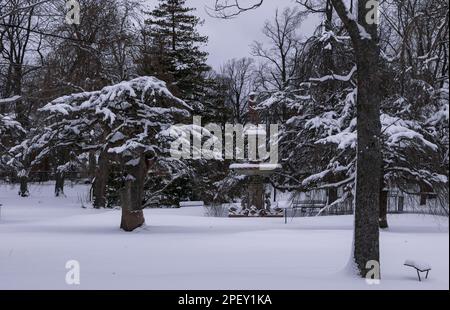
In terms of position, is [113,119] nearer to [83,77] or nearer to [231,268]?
[83,77]

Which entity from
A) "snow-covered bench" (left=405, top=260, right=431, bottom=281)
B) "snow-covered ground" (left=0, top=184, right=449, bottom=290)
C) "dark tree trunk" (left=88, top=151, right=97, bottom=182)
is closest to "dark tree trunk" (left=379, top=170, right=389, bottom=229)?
"snow-covered ground" (left=0, top=184, right=449, bottom=290)

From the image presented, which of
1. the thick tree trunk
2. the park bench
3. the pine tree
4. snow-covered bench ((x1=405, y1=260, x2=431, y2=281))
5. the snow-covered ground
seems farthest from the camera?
the pine tree

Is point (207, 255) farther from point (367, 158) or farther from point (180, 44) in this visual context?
point (180, 44)

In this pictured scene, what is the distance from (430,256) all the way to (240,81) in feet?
154

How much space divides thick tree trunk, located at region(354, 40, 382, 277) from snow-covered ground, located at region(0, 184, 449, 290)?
49cm

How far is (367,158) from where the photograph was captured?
8688mm

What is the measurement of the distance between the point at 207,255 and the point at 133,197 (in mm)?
7043

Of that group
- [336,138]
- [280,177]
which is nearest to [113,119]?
[336,138]

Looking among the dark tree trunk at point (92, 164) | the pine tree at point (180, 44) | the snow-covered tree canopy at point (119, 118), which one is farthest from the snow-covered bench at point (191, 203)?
the snow-covered tree canopy at point (119, 118)

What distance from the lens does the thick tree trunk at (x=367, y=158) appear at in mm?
8688

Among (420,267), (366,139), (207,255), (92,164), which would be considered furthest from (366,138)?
(92,164)

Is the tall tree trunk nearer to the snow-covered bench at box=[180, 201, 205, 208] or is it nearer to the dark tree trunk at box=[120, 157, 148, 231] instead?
the dark tree trunk at box=[120, 157, 148, 231]

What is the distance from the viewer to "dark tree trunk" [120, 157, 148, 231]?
1797cm

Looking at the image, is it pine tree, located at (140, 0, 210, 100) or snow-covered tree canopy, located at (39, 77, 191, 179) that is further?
pine tree, located at (140, 0, 210, 100)
